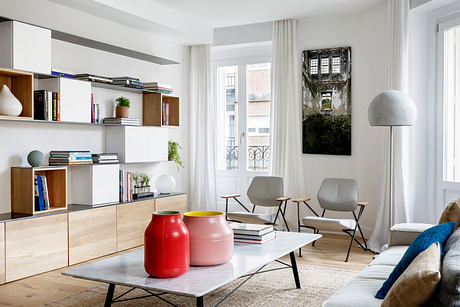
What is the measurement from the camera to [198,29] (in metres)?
6.54

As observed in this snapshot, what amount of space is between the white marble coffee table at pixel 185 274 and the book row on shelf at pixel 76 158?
1.85m

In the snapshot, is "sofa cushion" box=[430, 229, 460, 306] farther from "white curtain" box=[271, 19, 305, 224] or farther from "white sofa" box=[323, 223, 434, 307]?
"white curtain" box=[271, 19, 305, 224]

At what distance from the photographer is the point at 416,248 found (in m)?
2.27

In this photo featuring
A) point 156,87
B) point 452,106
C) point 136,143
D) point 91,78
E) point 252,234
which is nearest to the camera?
point 252,234

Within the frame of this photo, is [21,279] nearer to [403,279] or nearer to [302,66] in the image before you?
[403,279]

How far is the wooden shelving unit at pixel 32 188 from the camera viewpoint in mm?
4312

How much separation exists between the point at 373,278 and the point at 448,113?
3.11m

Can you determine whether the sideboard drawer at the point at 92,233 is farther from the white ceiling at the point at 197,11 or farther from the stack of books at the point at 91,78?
the white ceiling at the point at 197,11

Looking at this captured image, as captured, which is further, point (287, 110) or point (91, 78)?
point (287, 110)

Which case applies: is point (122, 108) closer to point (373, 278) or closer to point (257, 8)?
point (257, 8)

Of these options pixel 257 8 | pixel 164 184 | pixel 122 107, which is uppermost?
pixel 257 8

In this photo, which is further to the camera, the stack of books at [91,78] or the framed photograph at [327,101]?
the framed photograph at [327,101]

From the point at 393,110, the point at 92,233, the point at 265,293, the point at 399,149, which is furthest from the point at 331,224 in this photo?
the point at 92,233

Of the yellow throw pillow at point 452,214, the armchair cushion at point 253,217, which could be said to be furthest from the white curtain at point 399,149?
the yellow throw pillow at point 452,214
